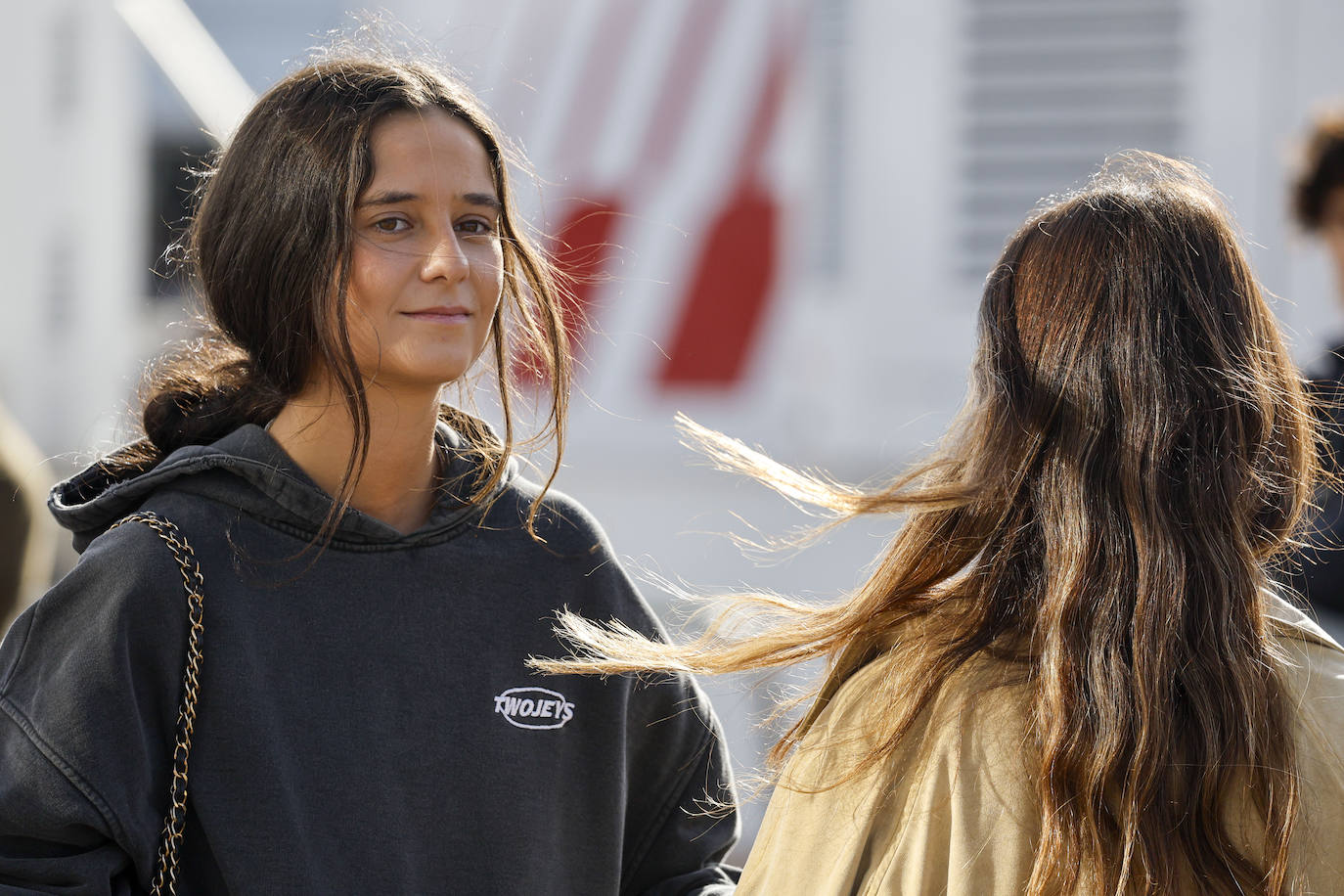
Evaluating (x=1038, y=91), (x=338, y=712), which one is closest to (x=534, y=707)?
(x=338, y=712)

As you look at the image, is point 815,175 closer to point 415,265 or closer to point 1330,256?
point 1330,256

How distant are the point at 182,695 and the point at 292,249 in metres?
0.47

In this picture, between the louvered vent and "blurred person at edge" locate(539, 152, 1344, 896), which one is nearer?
"blurred person at edge" locate(539, 152, 1344, 896)

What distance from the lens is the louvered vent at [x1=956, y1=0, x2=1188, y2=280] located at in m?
5.48

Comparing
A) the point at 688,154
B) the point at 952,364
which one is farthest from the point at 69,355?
the point at 952,364

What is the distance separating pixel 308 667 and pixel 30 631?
268 mm

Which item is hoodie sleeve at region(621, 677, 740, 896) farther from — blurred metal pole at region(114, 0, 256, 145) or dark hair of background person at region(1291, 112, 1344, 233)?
blurred metal pole at region(114, 0, 256, 145)

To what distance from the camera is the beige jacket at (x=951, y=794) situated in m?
1.19

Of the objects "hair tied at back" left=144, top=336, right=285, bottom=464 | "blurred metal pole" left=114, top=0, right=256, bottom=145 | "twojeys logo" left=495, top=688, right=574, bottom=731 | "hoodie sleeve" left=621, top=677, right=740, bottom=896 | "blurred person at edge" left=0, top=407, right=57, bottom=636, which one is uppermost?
"blurred metal pole" left=114, top=0, right=256, bottom=145

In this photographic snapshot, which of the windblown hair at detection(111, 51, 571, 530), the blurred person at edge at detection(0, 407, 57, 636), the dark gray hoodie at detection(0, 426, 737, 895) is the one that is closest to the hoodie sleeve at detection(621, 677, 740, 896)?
the dark gray hoodie at detection(0, 426, 737, 895)

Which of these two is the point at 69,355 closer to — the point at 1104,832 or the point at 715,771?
the point at 715,771

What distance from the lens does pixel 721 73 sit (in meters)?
5.41

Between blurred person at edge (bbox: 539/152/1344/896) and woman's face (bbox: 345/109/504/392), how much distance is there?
18.7 inches

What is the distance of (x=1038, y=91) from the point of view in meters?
5.58
